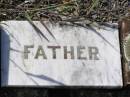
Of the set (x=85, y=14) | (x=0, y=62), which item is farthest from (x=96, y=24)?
(x=0, y=62)

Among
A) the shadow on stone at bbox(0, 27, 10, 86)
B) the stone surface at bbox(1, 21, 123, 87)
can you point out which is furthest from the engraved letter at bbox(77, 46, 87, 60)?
the shadow on stone at bbox(0, 27, 10, 86)

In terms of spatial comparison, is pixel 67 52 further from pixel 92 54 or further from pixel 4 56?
pixel 4 56

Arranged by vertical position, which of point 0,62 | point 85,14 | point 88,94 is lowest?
point 88,94

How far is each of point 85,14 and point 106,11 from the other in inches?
6.9

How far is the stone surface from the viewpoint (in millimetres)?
4160

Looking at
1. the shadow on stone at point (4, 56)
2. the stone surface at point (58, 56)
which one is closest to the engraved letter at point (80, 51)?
the stone surface at point (58, 56)

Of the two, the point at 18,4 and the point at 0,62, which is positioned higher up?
the point at 18,4

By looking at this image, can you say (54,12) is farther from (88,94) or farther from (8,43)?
(88,94)

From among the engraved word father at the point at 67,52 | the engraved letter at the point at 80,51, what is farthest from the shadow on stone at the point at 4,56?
the engraved letter at the point at 80,51

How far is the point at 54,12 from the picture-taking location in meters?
4.32

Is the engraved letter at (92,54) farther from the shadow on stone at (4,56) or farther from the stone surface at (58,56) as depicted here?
the shadow on stone at (4,56)

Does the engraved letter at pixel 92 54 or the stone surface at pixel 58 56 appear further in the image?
the engraved letter at pixel 92 54

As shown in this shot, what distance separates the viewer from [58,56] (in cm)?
423

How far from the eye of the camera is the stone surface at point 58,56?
416 cm
